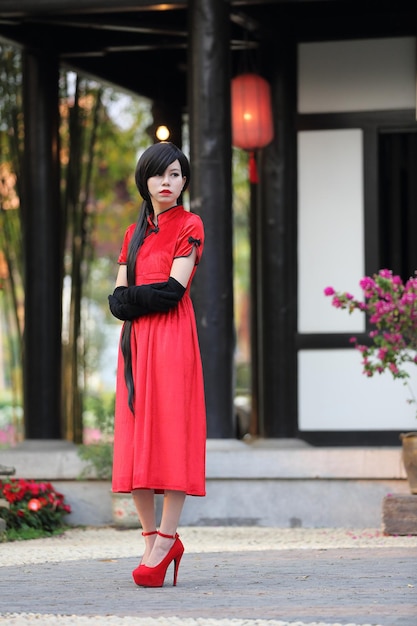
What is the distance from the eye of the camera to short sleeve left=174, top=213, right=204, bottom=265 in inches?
194

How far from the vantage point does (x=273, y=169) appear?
27.8ft

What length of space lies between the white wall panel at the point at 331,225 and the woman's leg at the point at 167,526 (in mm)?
3764

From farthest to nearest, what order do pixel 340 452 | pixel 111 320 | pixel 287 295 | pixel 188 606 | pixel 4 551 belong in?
pixel 111 320 < pixel 287 295 < pixel 340 452 < pixel 4 551 < pixel 188 606

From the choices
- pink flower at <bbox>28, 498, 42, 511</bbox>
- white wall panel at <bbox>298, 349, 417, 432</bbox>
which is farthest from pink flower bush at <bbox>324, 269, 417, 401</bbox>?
pink flower at <bbox>28, 498, 42, 511</bbox>

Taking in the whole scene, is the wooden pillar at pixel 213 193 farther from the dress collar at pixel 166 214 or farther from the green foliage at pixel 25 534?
the dress collar at pixel 166 214

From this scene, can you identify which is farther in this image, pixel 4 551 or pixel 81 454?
pixel 81 454

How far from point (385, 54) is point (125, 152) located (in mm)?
5879

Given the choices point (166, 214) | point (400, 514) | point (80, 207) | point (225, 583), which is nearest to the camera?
point (225, 583)

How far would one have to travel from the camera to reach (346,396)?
844cm

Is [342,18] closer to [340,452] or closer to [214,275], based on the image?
[214,275]

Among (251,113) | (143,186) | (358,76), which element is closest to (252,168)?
(251,113)

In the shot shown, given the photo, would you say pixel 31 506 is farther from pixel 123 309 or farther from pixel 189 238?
pixel 189 238

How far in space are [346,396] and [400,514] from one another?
71.8 inches

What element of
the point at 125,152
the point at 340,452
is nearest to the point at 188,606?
the point at 340,452
